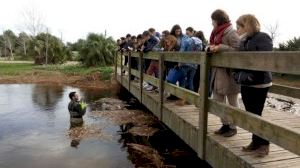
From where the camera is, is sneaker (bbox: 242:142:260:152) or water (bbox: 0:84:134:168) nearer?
sneaker (bbox: 242:142:260:152)

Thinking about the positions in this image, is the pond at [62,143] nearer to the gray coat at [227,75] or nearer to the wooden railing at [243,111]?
the wooden railing at [243,111]

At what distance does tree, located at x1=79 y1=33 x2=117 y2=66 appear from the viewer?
28062mm

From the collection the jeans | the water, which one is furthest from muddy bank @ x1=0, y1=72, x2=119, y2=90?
the jeans

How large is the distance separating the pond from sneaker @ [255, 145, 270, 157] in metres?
3.23

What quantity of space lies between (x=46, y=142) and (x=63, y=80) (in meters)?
15.0

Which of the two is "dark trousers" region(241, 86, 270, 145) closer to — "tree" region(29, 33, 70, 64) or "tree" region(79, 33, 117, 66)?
"tree" region(79, 33, 117, 66)

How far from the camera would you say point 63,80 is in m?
23.8

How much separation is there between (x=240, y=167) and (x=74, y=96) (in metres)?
7.70

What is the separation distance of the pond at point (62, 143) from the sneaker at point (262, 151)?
10.6 feet

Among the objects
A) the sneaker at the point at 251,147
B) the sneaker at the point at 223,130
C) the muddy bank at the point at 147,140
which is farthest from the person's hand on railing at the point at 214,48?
the muddy bank at the point at 147,140

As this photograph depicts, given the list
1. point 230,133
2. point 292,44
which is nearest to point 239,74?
point 230,133

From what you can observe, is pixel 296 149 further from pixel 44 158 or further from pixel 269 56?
pixel 44 158

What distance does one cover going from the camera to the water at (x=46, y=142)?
7695 millimetres

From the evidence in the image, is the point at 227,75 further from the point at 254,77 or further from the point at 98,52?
the point at 98,52
